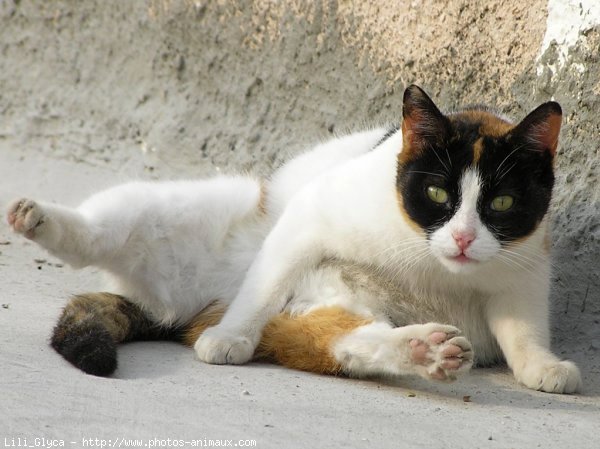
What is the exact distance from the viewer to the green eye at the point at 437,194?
11.6ft

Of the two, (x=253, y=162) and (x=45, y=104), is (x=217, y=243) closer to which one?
(x=253, y=162)

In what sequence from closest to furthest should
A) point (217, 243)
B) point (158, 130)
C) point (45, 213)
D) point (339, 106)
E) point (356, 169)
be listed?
point (45, 213), point (356, 169), point (217, 243), point (339, 106), point (158, 130)

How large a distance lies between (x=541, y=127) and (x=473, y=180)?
1.09ft

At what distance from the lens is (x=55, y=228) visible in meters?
3.80

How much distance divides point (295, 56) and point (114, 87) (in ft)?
4.38

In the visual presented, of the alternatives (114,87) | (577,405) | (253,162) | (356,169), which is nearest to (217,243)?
(356,169)

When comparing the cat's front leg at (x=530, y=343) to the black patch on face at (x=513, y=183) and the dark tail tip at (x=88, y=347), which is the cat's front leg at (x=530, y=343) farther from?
the dark tail tip at (x=88, y=347)

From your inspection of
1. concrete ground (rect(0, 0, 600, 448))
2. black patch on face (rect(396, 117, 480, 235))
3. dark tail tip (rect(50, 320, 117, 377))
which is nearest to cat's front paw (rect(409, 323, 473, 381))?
concrete ground (rect(0, 0, 600, 448))

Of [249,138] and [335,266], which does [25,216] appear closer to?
[335,266]

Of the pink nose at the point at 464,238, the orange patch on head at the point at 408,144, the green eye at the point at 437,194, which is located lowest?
the pink nose at the point at 464,238

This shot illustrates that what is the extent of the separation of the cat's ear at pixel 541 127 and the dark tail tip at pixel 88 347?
5.43ft

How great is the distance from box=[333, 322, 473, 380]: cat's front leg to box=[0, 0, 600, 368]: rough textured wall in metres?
1.17

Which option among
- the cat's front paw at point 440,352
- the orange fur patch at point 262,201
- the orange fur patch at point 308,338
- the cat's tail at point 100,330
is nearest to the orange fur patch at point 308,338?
the orange fur patch at point 308,338

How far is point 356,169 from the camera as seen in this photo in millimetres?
4031
